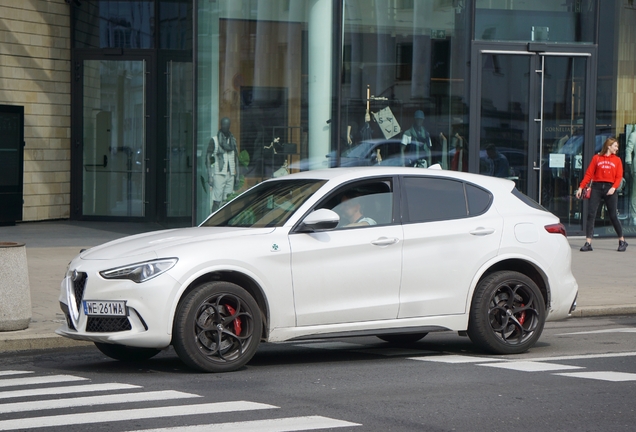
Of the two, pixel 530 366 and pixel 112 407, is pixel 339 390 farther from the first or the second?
pixel 530 366

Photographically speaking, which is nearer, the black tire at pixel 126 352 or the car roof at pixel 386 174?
the black tire at pixel 126 352

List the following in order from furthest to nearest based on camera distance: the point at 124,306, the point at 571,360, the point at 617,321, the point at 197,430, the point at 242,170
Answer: the point at 242,170
the point at 617,321
the point at 571,360
the point at 124,306
the point at 197,430

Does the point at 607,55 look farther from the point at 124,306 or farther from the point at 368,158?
the point at 124,306

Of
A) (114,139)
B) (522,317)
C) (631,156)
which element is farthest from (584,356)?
(114,139)

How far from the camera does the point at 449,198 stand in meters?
8.98

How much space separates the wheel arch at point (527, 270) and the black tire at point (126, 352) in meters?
2.84

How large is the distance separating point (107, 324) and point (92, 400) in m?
1.06

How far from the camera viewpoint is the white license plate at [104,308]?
7719 mm

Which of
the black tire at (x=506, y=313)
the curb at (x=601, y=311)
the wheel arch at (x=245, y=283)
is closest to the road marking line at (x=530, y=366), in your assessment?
the black tire at (x=506, y=313)

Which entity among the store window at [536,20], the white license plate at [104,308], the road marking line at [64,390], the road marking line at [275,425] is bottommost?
the road marking line at [64,390]

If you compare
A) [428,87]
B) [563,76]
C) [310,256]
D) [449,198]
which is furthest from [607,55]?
[310,256]

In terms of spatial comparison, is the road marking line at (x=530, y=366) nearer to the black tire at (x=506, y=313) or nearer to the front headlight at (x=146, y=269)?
the black tire at (x=506, y=313)

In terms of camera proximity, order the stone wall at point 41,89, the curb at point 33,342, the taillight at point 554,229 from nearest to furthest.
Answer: the taillight at point 554,229
the curb at point 33,342
the stone wall at point 41,89

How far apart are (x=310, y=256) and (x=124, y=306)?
1469 millimetres
